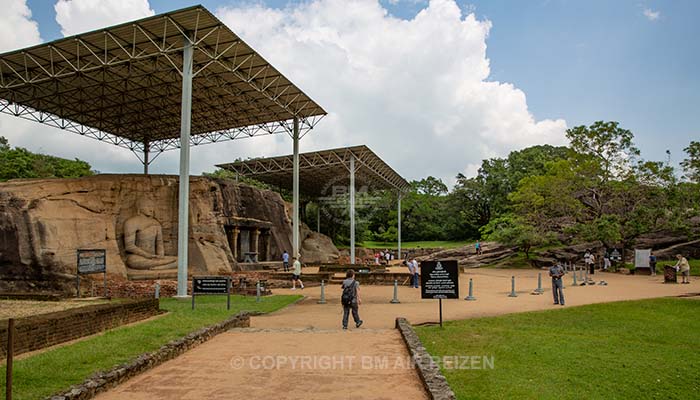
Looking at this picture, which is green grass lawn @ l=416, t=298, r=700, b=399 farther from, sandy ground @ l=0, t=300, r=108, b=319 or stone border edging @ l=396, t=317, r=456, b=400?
sandy ground @ l=0, t=300, r=108, b=319

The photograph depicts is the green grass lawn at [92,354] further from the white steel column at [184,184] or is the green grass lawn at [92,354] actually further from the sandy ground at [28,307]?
the white steel column at [184,184]

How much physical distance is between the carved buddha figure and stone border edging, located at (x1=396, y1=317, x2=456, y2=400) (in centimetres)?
1657

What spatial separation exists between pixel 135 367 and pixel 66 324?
2886 mm

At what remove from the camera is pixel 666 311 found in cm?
1412

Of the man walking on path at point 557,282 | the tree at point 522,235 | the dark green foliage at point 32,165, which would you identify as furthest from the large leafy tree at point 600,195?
the dark green foliage at point 32,165

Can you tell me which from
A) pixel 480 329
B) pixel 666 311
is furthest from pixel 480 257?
pixel 480 329

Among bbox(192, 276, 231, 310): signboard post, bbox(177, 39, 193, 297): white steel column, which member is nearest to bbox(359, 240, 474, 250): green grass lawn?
bbox(177, 39, 193, 297): white steel column

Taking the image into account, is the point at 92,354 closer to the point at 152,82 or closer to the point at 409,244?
the point at 152,82

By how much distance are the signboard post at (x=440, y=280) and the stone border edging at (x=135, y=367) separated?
4.60 metres

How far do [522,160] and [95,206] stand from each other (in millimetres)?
52870

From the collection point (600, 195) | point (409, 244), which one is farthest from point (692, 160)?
point (409, 244)

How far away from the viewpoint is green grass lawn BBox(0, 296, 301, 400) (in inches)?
235

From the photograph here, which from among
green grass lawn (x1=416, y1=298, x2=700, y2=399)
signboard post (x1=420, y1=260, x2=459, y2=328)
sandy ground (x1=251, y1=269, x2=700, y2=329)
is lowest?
sandy ground (x1=251, y1=269, x2=700, y2=329)

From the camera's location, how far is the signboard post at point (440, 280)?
10.8 metres
